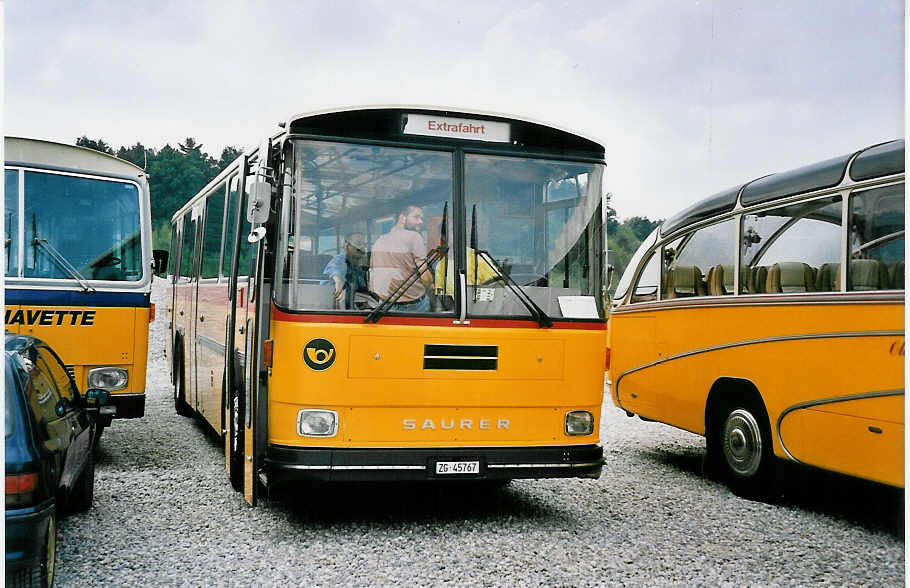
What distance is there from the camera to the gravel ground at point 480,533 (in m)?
5.75

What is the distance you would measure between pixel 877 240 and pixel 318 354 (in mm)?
4133

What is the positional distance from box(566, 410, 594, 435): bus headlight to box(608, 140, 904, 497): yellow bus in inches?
73.2

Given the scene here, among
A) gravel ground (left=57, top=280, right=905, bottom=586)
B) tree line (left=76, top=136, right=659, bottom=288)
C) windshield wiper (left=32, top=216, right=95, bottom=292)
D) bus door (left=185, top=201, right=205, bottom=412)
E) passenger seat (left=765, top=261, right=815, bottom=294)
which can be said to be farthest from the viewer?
tree line (left=76, top=136, right=659, bottom=288)

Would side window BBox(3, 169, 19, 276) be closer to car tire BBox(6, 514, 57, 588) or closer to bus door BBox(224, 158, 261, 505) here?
bus door BBox(224, 158, 261, 505)

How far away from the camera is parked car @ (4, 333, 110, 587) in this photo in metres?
4.45

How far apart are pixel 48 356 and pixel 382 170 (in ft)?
8.58

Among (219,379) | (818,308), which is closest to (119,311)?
(219,379)

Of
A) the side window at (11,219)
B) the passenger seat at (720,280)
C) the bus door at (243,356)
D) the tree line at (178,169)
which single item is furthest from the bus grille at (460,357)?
the tree line at (178,169)

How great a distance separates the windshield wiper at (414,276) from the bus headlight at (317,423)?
68 centimetres

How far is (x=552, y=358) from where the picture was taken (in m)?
6.69

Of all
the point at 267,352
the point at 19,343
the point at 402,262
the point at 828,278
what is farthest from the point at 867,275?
the point at 19,343

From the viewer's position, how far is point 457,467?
647 cm

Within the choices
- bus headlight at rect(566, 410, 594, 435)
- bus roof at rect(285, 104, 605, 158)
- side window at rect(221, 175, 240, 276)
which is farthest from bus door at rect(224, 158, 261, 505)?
bus headlight at rect(566, 410, 594, 435)

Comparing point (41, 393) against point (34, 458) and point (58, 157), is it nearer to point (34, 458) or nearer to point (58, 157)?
point (34, 458)
